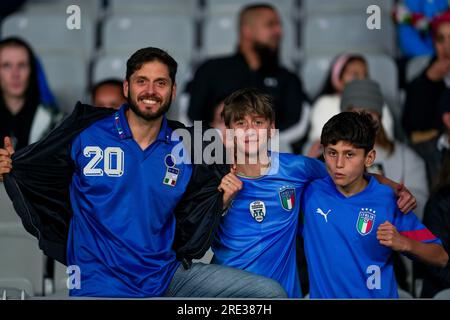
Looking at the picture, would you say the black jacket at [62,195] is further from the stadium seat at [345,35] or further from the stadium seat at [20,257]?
the stadium seat at [345,35]

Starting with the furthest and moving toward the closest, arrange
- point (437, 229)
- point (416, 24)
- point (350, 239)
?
point (416, 24)
point (437, 229)
point (350, 239)

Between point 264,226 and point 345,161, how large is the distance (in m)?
0.27

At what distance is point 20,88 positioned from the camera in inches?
134

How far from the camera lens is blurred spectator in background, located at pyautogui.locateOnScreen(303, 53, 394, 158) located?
Answer: 341 cm

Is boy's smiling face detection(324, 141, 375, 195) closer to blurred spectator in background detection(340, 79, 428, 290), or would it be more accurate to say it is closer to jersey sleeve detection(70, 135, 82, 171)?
blurred spectator in background detection(340, 79, 428, 290)

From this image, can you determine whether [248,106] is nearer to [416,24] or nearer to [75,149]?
[75,149]

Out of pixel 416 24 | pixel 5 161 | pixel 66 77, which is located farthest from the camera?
pixel 416 24

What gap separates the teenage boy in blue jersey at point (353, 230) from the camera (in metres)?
2.51

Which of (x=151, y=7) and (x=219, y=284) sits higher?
(x=151, y=7)

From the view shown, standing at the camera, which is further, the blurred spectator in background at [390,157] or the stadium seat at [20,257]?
the blurred spectator in background at [390,157]

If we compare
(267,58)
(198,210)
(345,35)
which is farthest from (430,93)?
(198,210)

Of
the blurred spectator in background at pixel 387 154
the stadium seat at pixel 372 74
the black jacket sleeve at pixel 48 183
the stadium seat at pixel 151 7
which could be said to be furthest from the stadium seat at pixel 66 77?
the black jacket sleeve at pixel 48 183

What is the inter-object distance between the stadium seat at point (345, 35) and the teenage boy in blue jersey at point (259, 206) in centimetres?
149

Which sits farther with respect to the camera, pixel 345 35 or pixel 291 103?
pixel 345 35
